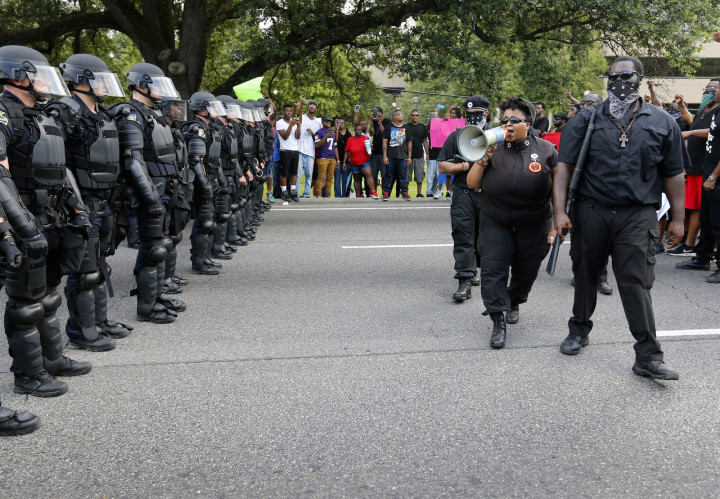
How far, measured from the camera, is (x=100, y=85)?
521cm

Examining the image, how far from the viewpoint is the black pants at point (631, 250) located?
451cm

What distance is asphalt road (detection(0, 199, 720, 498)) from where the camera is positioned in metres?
3.31

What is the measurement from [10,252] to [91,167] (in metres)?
1.59

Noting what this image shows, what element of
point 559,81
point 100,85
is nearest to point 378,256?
point 100,85

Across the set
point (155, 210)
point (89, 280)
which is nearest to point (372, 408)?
point (89, 280)

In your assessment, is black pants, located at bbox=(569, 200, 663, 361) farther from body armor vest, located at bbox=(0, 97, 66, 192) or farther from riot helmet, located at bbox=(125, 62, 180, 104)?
riot helmet, located at bbox=(125, 62, 180, 104)

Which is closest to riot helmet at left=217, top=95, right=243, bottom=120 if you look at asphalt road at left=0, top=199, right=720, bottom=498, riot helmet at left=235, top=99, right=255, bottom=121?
riot helmet at left=235, top=99, right=255, bottom=121

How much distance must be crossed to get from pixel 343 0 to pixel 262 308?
1216 cm

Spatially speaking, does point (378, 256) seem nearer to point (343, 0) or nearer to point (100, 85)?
point (100, 85)

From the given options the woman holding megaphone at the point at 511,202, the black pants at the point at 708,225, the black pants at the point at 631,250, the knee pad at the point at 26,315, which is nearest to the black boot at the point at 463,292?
the woman holding megaphone at the point at 511,202

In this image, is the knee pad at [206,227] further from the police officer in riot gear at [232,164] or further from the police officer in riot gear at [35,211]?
the police officer in riot gear at [35,211]

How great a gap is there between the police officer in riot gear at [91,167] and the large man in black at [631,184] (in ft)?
10.4

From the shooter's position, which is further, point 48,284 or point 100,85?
point 100,85

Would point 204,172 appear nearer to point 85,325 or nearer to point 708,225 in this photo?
point 85,325
